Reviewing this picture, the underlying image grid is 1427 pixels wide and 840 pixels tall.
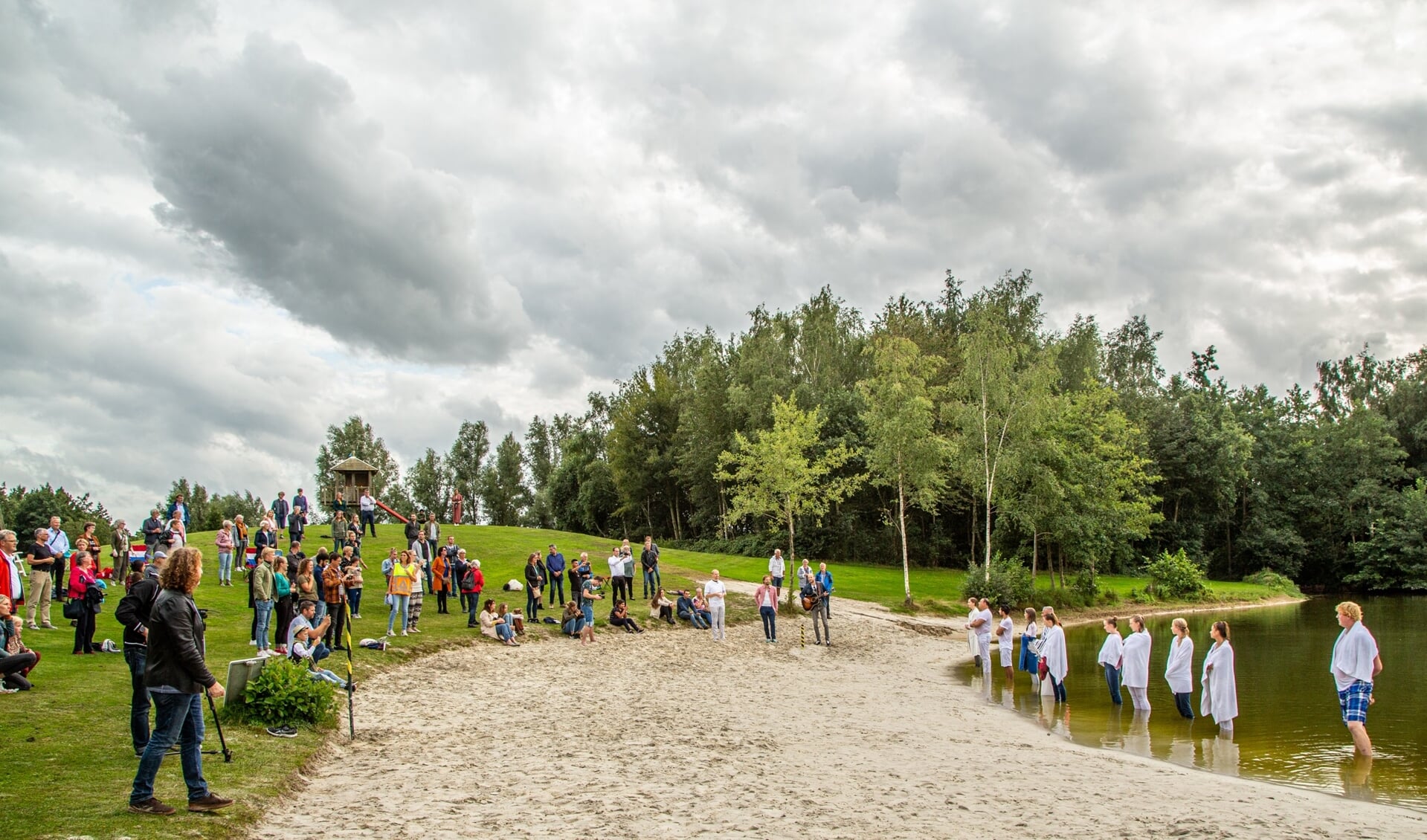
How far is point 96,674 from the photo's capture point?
1398 centimetres

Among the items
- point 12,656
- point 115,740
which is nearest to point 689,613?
point 115,740

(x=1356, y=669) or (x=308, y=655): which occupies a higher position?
(x=308, y=655)

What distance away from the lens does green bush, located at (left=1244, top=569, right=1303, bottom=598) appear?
201 feet

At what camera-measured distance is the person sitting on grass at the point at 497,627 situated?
22.3 metres

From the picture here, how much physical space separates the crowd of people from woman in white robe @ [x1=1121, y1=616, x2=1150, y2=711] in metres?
0.02

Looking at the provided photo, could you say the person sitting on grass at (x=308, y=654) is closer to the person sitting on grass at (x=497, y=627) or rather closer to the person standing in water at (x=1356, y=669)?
the person sitting on grass at (x=497, y=627)

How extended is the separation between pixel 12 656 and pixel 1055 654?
19.2m

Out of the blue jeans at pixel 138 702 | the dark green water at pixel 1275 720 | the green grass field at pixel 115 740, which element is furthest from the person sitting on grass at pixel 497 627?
the blue jeans at pixel 138 702

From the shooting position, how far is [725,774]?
11.5 meters

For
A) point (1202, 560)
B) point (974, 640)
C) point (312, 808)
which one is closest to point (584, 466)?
point (1202, 560)

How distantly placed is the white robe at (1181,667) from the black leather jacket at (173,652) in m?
16.6

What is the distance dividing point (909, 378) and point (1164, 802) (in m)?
30.3

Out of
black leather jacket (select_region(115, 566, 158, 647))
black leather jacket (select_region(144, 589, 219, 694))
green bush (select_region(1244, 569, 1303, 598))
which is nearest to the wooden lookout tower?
black leather jacket (select_region(115, 566, 158, 647))

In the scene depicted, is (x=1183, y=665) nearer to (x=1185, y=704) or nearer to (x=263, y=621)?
(x=1185, y=704)
